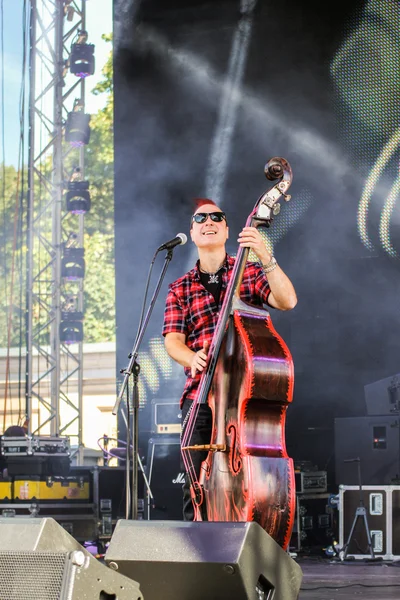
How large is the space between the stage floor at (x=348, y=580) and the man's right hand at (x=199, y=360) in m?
1.14

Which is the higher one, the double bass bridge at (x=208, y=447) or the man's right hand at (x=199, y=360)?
the man's right hand at (x=199, y=360)

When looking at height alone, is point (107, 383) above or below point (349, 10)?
below

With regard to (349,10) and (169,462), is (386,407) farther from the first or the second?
(349,10)

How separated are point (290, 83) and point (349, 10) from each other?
803 mm

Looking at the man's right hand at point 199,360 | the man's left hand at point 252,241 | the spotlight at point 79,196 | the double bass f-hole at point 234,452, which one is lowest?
the double bass f-hole at point 234,452

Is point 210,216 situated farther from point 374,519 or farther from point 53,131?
point 53,131

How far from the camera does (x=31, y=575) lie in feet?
5.85

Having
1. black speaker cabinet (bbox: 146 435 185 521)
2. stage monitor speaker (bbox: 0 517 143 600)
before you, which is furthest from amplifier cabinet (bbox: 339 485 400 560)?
stage monitor speaker (bbox: 0 517 143 600)

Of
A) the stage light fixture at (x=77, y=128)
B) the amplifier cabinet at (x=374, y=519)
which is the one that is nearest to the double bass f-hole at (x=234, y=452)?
the amplifier cabinet at (x=374, y=519)

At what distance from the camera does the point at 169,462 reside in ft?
24.3

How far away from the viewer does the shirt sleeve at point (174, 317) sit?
141 inches

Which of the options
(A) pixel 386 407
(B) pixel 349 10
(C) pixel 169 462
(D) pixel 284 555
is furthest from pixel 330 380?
(D) pixel 284 555

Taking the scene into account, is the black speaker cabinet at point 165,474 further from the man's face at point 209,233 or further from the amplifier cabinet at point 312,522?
the man's face at point 209,233

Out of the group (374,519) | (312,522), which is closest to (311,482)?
(312,522)
